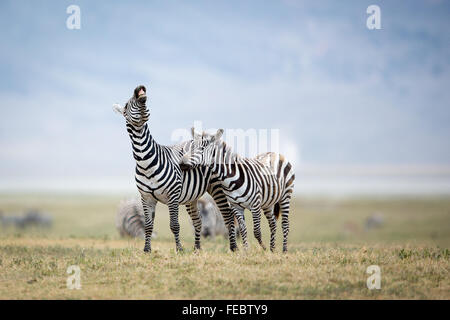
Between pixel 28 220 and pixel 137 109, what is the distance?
36.5 meters

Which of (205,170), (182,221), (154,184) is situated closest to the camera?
(154,184)

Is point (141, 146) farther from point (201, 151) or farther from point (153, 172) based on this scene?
point (201, 151)

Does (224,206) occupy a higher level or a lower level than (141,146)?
lower

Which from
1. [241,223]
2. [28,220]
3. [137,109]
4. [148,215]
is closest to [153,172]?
[148,215]

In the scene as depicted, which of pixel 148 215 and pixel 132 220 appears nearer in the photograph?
pixel 148 215

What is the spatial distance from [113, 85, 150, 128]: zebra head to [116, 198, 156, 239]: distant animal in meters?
9.24

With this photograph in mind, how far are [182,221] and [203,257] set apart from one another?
30.9 metres

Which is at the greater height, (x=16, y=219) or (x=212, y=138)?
(x=212, y=138)

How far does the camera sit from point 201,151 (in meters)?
11.1

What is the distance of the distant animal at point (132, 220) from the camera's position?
770 inches
